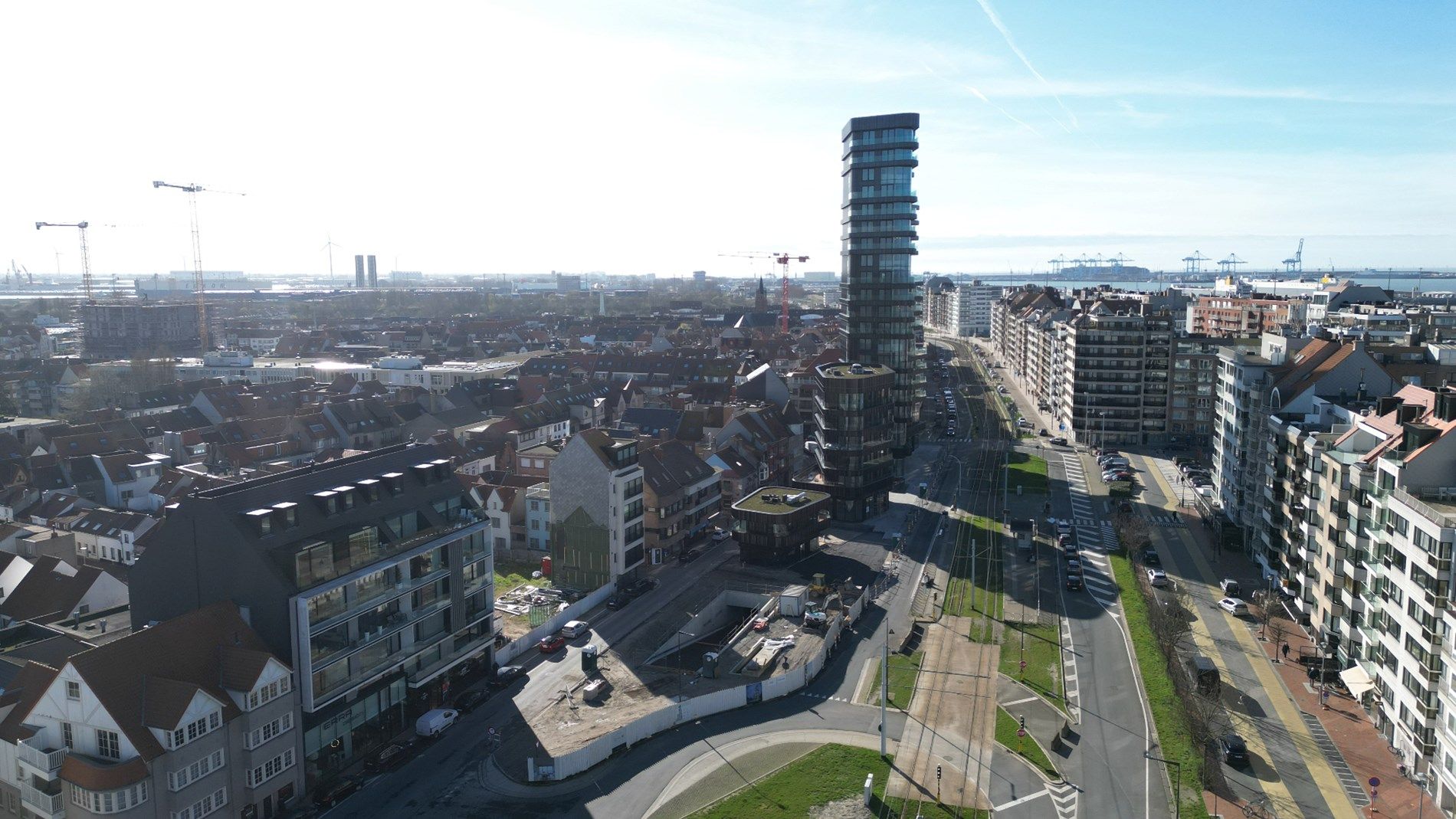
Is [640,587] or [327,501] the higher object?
[327,501]

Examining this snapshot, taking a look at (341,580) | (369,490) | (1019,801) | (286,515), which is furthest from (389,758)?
(1019,801)

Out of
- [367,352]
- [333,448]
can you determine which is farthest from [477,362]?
[333,448]

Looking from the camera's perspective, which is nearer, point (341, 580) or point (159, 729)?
point (159, 729)

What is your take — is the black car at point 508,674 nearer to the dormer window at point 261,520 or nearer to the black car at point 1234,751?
the dormer window at point 261,520

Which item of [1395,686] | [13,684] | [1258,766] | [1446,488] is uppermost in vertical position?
[1446,488]

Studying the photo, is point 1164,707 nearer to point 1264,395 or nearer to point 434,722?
point 1264,395

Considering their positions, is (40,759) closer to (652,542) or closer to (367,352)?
(652,542)
